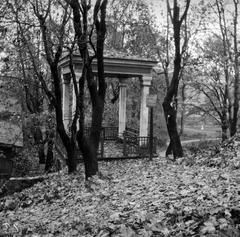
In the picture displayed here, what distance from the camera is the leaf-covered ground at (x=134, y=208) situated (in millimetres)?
4289

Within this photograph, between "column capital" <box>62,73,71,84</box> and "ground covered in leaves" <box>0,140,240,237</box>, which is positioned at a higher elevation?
"column capital" <box>62,73,71,84</box>

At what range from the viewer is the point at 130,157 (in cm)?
1468

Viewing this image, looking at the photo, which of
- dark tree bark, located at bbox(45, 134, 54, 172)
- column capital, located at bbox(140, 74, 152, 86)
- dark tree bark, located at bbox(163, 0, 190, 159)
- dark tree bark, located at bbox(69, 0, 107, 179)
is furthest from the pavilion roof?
dark tree bark, located at bbox(69, 0, 107, 179)

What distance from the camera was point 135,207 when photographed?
19.2 feet

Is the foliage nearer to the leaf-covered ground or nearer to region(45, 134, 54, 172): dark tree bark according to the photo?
Answer: region(45, 134, 54, 172): dark tree bark

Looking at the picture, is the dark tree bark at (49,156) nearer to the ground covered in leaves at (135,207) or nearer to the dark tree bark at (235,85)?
the ground covered in leaves at (135,207)

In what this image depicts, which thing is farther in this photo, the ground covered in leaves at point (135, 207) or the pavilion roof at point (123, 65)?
the pavilion roof at point (123, 65)

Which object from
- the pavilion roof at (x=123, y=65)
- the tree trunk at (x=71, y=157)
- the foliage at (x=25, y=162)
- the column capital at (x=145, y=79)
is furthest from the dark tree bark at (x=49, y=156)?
the column capital at (x=145, y=79)

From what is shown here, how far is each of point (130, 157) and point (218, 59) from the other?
9360 millimetres

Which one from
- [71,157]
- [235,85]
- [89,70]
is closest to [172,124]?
[71,157]

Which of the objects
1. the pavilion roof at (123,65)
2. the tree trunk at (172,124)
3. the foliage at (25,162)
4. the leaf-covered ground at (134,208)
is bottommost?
the foliage at (25,162)

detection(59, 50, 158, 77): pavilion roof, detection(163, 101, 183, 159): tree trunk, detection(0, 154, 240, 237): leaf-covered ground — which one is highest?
detection(59, 50, 158, 77): pavilion roof

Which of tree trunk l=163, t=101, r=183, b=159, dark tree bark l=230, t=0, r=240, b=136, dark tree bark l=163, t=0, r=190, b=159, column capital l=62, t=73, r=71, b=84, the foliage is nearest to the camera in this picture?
dark tree bark l=163, t=0, r=190, b=159

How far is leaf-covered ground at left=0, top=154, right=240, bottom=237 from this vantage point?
4.29 meters
